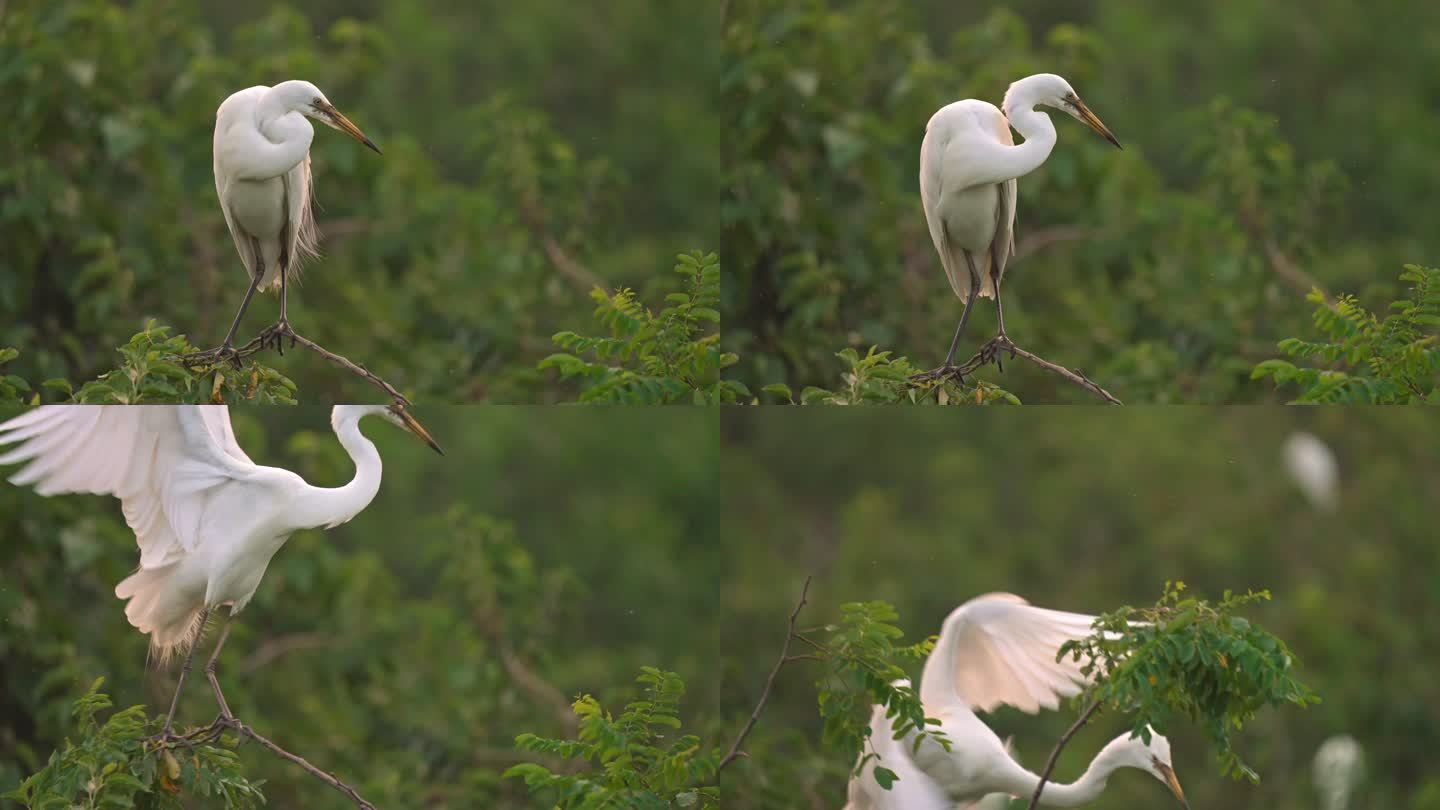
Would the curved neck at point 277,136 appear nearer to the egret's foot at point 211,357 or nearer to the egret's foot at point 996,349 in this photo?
the egret's foot at point 211,357

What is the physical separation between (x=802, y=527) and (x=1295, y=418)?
1.71m

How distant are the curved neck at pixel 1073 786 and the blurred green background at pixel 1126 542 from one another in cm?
149

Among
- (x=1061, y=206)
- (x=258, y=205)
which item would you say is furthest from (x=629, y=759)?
(x=1061, y=206)

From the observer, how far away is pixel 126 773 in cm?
242

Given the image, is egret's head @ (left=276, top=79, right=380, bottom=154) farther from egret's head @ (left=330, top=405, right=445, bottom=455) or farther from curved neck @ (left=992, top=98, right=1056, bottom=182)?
curved neck @ (left=992, top=98, right=1056, bottom=182)

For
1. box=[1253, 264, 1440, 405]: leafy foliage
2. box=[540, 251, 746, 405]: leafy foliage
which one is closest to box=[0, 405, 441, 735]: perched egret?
box=[540, 251, 746, 405]: leafy foliage

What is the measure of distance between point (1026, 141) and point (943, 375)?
0.32 metres

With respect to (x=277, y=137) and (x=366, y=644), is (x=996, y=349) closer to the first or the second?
(x=277, y=137)

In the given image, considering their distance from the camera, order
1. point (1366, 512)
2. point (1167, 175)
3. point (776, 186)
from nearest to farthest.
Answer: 1. point (776, 186)
2. point (1167, 175)
3. point (1366, 512)

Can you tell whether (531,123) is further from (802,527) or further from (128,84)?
Answer: (802,527)

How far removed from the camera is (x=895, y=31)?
13.6ft

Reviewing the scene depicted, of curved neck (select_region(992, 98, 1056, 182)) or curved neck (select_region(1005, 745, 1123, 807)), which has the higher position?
curved neck (select_region(992, 98, 1056, 182))

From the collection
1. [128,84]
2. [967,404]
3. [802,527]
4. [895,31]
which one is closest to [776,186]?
[895,31]

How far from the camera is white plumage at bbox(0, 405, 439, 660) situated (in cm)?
240
